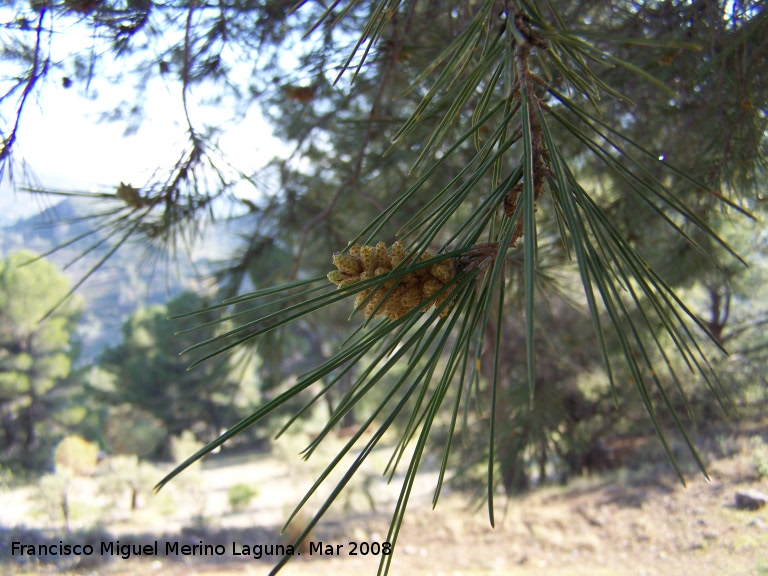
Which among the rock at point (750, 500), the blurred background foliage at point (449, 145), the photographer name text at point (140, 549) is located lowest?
the photographer name text at point (140, 549)

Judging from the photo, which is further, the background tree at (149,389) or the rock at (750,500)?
the background tree at (149,389)

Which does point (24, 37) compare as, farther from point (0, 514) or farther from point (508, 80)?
point (0, 514)

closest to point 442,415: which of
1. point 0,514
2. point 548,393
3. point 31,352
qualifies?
point 548,393

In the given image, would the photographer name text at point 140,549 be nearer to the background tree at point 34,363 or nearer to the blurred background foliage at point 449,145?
the blurred background foliage at point 449,145

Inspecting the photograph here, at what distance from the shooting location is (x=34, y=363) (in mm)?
8141

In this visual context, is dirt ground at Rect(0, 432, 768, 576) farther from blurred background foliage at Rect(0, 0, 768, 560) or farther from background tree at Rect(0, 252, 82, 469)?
background tree at Rect(0, 252, 82, 469)

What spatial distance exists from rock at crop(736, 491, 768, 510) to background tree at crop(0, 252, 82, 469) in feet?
26.5

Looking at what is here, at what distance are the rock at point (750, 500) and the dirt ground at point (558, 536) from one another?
0.09 ft

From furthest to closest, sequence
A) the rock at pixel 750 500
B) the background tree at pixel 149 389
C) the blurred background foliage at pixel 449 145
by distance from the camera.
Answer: the background tree at pixel 149 389 < the rock at pixel 750 500 < the blurred background foliage at pixel 449 145

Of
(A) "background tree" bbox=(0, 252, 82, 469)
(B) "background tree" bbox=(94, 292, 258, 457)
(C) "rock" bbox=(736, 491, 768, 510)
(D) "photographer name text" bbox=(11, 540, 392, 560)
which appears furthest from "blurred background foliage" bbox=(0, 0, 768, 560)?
(B) "background tree" bbox=(94, 292, 258, 457)

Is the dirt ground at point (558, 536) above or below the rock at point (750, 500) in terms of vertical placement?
below

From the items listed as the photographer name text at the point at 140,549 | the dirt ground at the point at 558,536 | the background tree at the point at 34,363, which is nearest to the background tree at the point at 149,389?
the background tree at the point at 34,363

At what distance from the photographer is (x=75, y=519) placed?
14.6 ft

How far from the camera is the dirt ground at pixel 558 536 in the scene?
1.65 metres
